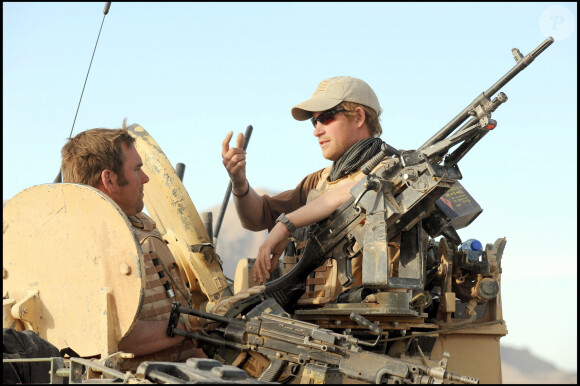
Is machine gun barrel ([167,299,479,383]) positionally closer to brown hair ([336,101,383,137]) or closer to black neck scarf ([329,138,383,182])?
black neck scarf ([329,138,383,182])

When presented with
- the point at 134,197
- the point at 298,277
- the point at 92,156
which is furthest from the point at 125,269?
the point at 298,277

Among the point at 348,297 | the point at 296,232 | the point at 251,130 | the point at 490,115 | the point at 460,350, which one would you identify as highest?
the point at 251,130

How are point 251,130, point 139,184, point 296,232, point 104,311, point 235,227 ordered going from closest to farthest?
point 104,311 < point 139,184 < point 296,232 < point 251,130 < point 235,227

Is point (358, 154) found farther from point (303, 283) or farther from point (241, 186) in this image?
point (303, 283)

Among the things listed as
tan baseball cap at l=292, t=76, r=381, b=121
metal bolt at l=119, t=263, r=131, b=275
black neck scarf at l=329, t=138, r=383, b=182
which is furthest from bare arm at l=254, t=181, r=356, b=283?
metal bolt at l=119, t=263, r=131, b=275

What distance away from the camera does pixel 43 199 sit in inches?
215

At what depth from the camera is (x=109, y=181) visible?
233 inches

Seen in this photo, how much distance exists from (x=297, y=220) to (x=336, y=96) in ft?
4.09

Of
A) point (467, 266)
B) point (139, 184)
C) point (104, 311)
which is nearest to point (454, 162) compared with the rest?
point (467, 266)

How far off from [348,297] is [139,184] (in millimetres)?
1729

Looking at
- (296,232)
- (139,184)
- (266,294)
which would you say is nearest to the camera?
(139,184)

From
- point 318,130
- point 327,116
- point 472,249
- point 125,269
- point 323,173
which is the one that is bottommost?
point 125,269

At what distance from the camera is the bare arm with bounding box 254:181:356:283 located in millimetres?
6621

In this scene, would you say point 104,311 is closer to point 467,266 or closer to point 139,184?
point 139,184
